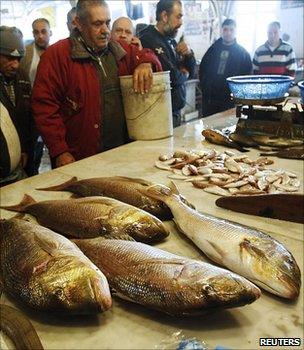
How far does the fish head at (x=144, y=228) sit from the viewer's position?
1.80m

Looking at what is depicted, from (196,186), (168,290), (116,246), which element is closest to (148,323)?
(168,290)

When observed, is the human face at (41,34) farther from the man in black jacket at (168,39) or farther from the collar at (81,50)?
the collar at (81,50)

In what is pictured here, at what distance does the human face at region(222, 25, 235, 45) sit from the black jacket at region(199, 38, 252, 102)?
0.09m

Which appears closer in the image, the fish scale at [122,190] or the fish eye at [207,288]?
the fish eye at [207,288]

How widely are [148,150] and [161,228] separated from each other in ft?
5.83

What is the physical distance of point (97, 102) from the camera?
365 cm

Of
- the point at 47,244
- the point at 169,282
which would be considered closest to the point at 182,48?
the point at 47,244

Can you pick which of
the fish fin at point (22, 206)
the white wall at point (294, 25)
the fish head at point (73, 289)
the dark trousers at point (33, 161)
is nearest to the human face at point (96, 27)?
the dark trousers at point (33, 161)

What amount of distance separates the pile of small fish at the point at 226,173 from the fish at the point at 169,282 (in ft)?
3.74

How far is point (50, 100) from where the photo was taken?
354cm

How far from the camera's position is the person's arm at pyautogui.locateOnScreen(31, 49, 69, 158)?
352 cm

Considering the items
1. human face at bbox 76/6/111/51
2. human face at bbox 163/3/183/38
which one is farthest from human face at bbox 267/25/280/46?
human face at bbox 76/6/111/51

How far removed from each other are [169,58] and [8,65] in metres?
2.13

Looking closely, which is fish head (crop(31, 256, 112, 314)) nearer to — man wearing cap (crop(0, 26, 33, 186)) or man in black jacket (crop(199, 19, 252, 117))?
man wearing cap (crop(0, 26, 33, 186))
